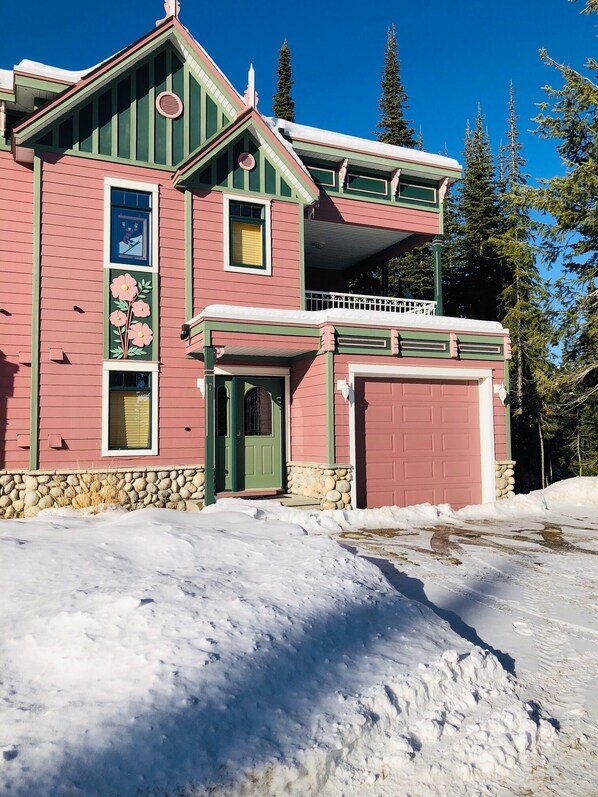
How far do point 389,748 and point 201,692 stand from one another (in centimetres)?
92

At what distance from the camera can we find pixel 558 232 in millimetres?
17125

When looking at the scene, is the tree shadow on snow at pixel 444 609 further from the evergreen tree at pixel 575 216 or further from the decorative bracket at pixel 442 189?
the evergreen tree at pixel 575 216

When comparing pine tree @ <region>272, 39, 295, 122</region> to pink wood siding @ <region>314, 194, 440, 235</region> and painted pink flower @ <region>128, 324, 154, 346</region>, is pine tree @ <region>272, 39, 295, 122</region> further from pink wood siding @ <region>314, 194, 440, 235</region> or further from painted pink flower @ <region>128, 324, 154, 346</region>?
painted pink flower @ <region>128, 324, 154, 346</region>

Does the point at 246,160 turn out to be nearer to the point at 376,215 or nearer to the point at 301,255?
the point at 301,255

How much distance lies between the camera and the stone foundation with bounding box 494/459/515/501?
40.0ft

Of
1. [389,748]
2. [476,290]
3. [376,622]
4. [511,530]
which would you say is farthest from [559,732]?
[476,290]

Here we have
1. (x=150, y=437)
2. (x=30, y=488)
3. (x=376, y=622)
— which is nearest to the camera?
(x=376, y=622)

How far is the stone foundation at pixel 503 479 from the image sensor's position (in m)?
12.2

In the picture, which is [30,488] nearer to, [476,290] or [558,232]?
[558,232]

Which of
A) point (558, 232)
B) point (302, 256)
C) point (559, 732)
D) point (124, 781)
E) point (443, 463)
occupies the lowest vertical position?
point (559, 732)

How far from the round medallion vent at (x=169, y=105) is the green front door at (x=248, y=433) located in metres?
5.34

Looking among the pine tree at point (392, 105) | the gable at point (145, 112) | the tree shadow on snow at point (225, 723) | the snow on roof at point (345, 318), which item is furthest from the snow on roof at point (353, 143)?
the pine tree at point (392, 105)

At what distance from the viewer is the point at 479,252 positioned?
2534 centimetres

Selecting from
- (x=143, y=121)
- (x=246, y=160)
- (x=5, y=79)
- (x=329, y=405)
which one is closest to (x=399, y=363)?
(x=329, y=405)
